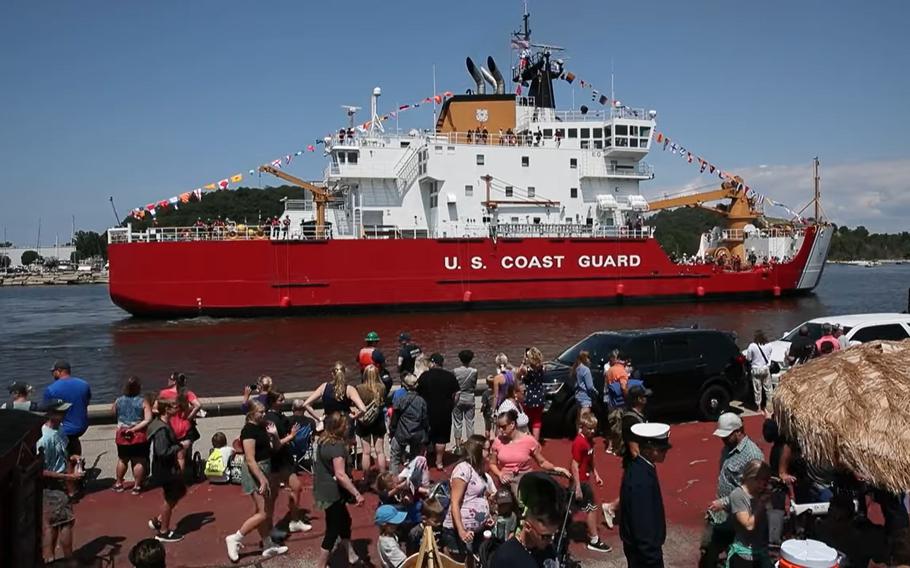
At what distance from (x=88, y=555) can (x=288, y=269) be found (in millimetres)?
22349

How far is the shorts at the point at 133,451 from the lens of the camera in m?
6.30

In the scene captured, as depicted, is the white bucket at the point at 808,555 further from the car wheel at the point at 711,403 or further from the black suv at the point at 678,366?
the car wheel at the point at 711,403

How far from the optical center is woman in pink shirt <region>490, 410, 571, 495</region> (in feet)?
16.9

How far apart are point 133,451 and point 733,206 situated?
3475 centimetres

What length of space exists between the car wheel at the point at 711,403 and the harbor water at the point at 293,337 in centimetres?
970

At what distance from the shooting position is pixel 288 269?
88.5ft

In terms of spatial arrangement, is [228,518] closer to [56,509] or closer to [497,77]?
[56,509]

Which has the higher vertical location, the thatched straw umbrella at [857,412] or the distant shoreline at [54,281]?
the thatched straw umbrella at [857,412]

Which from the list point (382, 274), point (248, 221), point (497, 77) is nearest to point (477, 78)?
point (497, 77)

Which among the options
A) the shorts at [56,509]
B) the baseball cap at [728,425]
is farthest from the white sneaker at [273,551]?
the baseball cap at [728,425]

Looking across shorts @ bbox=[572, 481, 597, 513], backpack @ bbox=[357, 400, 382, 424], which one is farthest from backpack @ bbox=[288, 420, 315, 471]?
shorts @ bbox=[572, 481, 597, 513]

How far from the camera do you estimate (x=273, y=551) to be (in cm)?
515

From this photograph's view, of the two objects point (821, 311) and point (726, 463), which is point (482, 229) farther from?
point (726, 463)

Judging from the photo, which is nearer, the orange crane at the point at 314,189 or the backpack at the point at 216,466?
the backpack at the point at 216,466
